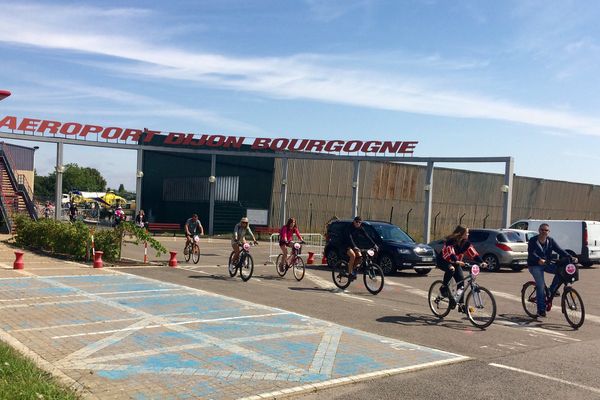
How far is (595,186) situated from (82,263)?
52.8 meters

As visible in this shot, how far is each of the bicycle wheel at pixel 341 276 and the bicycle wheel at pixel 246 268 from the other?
7.13 feet

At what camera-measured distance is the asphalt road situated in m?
6.34

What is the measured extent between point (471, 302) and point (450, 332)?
0.89m

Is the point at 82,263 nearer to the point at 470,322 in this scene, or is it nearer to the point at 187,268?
the point at 187,268

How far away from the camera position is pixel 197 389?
5949 mm

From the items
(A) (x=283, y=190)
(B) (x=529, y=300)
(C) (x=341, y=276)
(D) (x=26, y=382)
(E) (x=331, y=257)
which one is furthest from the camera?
(A) (x=283, y=190)

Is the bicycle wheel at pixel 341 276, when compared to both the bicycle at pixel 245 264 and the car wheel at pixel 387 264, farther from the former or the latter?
the car wheel at pixel 387 264

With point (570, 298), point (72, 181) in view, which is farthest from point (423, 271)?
point (72, 181)

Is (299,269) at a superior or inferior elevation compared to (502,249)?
inferior

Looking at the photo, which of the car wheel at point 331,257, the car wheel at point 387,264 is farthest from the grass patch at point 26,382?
the car wheel at point 331,257

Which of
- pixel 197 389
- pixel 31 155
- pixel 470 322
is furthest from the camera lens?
pixel 31 155

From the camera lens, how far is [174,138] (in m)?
39.0

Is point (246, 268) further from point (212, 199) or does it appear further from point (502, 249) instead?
point (212, 199)

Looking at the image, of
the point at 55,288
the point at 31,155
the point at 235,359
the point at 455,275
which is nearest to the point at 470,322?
the point at 455,275
